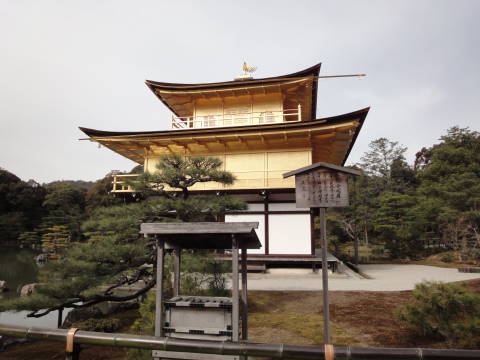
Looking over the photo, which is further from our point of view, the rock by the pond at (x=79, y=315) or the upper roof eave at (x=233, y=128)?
the upper roof eave at (x=233, y=128)

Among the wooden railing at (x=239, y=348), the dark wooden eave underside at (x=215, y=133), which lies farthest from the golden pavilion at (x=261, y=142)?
the wooden railing at (x=239, y=348)

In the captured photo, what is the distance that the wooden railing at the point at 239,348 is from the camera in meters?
1.98

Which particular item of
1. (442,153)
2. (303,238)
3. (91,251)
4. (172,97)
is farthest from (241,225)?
(442,153)

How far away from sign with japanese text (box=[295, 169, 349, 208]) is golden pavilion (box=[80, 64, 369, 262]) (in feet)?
25.3

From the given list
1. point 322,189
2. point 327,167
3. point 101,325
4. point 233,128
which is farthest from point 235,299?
point 233,128

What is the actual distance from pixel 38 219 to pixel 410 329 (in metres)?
48.3

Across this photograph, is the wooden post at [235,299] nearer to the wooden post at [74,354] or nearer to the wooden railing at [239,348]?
the wooden railing at [239,348]

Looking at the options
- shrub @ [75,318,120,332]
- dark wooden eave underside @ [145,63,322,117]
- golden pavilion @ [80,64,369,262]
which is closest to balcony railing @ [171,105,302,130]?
golden pavilion @ [80,64,369,262]

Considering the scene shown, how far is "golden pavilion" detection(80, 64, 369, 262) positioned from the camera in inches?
527

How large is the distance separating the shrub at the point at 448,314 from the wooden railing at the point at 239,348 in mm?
3592

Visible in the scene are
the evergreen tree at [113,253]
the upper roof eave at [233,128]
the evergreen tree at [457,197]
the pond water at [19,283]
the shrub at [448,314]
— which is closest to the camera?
the shrub at [448,314]

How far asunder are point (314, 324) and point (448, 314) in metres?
2.51

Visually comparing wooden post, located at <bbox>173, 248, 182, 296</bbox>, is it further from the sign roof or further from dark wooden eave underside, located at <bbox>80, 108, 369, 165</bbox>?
dark wooden eave underside, located at <bbox>80, 108, 369, 165</bbox>

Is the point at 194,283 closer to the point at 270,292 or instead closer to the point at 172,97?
the point at 270,292
